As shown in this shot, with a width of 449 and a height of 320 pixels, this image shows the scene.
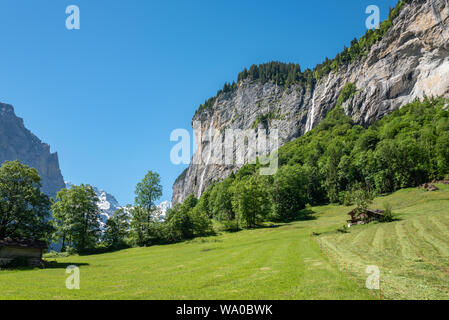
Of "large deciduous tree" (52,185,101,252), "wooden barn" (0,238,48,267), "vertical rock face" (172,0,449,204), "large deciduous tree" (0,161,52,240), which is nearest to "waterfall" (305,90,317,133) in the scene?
"vertical rock face" (172,0,449,204)

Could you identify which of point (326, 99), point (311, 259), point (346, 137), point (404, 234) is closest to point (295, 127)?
point (326, 99)

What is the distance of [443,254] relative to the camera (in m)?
20.6

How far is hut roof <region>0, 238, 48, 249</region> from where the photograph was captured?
27352 mm

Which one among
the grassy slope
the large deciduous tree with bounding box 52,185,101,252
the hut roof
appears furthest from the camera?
the large deciduous tree with bounding box 52,185,101,252

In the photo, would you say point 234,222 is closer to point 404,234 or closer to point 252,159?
point 404,234

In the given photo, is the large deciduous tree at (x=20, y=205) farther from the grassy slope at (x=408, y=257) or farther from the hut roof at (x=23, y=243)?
the grassy slope at (x=408, y=257)

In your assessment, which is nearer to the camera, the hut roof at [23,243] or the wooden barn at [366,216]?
the hut roof at [23,243]

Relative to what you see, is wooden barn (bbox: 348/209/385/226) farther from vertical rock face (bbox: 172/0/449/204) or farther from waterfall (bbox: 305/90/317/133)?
waterfall (bbox: 305/90/317/133)

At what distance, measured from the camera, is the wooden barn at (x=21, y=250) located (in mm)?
27172

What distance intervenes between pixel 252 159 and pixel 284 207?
345 ft

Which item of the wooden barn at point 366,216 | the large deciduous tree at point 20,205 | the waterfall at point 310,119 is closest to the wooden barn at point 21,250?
the large deciduous tree at point 20,205

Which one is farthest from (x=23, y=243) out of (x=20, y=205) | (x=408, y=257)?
(x=408, y=257)

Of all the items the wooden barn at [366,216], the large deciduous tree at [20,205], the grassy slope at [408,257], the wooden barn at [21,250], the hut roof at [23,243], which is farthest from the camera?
the wooden barn at [366,216]

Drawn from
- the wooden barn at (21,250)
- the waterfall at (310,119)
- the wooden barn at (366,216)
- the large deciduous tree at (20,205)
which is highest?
the waterfall at (310,119)
